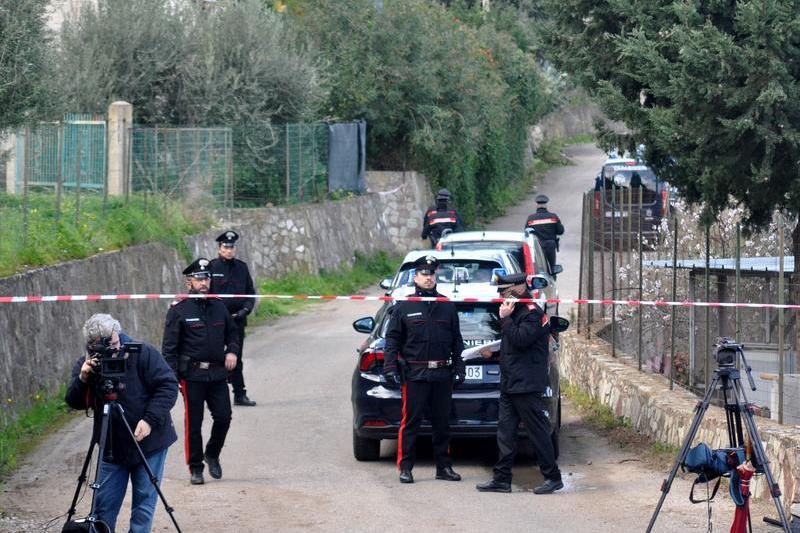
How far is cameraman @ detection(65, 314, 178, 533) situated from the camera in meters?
7.62

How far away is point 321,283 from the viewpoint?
2473 cm

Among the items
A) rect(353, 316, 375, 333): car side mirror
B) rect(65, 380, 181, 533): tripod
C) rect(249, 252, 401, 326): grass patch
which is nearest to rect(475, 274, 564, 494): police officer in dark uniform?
rect(353, 316, 375, 333): car side mirror

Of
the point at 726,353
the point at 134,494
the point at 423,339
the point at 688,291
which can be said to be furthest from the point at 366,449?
the point at 726,353

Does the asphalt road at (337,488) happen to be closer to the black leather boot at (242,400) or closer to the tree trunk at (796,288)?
the black leather boot at (242,400)

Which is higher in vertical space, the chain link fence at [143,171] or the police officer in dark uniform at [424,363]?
the chain link fence at [143,171]

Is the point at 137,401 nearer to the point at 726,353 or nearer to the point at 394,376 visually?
the point at 394,376

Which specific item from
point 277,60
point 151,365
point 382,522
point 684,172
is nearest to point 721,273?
point 684,172

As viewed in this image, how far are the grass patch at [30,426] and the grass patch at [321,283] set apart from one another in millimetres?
7295

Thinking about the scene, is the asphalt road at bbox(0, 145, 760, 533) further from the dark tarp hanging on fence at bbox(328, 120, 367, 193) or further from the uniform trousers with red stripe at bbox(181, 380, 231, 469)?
the dark tarp hanging on fence at bbox(328, 120, 367, 193)

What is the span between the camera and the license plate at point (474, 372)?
1073 centimetres

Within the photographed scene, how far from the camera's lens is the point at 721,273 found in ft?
39.1

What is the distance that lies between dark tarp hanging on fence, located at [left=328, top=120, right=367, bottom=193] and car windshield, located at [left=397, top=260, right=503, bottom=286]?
15.1 m

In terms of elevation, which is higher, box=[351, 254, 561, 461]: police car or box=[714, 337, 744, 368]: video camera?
box=[714, 337, 744, 368]: video camera

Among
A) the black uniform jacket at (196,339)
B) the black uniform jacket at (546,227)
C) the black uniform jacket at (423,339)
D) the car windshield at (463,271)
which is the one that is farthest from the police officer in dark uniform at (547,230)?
the black uniform jacket at (196,339)
